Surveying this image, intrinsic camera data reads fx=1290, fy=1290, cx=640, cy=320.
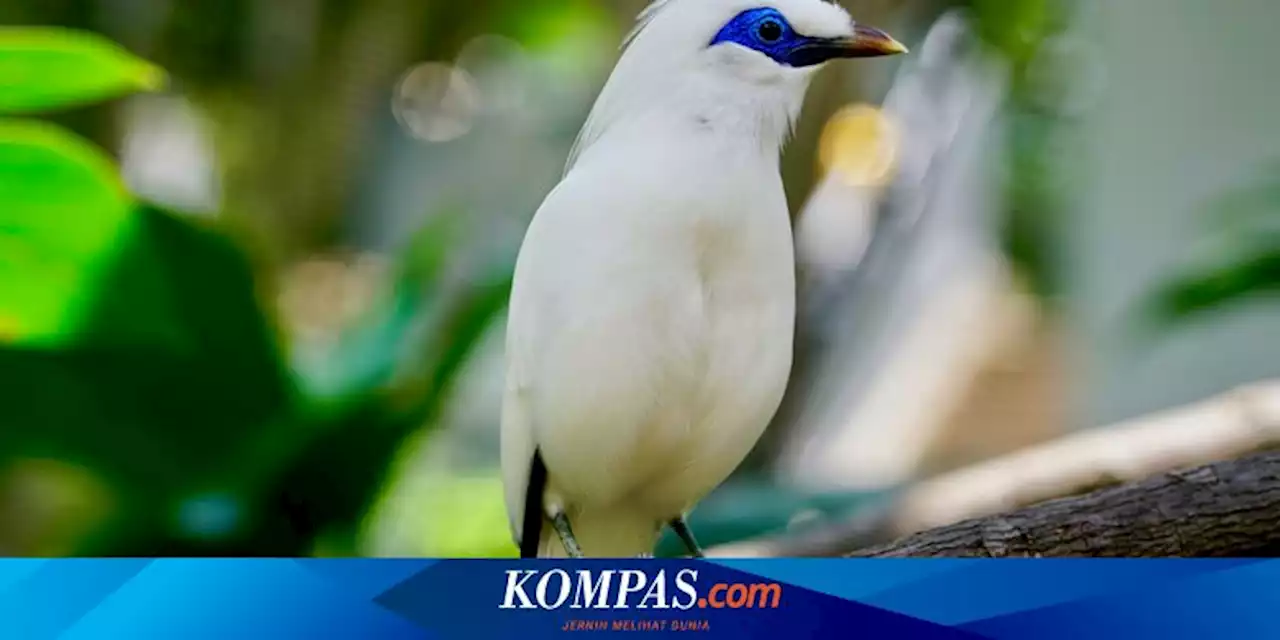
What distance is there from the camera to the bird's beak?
0.80 metres

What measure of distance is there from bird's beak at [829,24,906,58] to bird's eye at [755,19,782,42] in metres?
0.03

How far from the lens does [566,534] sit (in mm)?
868

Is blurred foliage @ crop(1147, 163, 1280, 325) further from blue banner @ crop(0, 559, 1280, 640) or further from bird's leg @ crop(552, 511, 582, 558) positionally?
bird's leg @ crop(552, 511, 582, 558)

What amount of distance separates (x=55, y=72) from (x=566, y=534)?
2.25ft

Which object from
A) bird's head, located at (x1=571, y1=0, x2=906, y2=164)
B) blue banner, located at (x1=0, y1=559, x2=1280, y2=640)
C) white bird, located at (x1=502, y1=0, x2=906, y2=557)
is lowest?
blue banner, located at (x1=0, y1=559, x2=1280, y2=640)

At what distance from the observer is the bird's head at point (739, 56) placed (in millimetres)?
799

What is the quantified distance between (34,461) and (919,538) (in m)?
0.93

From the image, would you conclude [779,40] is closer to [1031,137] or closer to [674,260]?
[674,260]

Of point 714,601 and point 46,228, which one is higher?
point 46,228

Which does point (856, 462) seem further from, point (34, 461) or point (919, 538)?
point (34, 461)

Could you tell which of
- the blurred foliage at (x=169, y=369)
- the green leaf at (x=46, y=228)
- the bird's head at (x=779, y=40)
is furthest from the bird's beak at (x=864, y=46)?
the green leaf at (x=46, y=228)

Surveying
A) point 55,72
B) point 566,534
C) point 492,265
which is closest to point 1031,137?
point 492,265

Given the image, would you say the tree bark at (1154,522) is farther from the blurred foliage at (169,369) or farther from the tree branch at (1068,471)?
the blurred foliage at (169,369)

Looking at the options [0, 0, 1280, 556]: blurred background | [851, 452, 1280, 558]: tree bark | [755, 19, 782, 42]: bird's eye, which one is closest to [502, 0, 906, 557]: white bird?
[755, 19, 782, 42]: bird's eye
